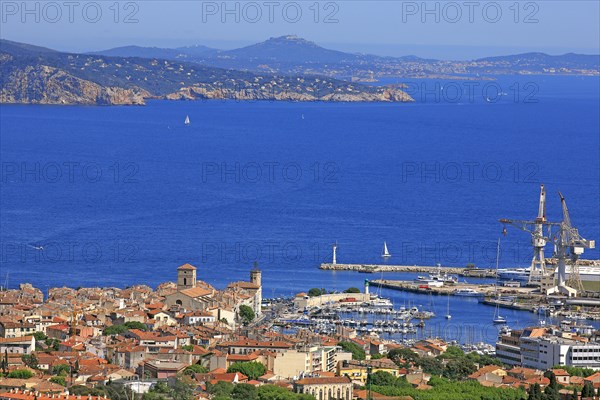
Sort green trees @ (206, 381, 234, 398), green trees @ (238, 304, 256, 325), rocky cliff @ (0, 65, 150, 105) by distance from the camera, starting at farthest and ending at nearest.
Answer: rocky cliff @ (0, 65, 150, 105), green trees @ (238, 304, 256, 325), green trees @ (206, 381, 234, 398)

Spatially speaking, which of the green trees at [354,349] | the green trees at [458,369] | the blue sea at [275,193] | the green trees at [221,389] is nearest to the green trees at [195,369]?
the green trees at [221,389]

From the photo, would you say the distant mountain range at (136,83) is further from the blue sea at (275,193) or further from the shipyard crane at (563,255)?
the shipyard crane at (563,255)

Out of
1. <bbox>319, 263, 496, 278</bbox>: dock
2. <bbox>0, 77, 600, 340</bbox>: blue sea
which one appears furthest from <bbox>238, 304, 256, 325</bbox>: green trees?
<bbox>319, 263, 496, 278</bbox>: dock

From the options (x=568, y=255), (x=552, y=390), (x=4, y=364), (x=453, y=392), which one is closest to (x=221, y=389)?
(x=453, y=392)

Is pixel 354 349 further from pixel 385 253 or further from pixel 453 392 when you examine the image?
pixel 385 253

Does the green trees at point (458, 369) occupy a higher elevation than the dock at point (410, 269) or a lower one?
higher

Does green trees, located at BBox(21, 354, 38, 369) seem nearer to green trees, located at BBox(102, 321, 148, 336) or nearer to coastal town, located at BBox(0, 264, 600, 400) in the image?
coastal town, located at BBox(0, 264, 600, 400)
